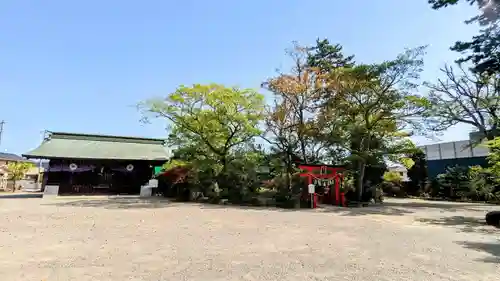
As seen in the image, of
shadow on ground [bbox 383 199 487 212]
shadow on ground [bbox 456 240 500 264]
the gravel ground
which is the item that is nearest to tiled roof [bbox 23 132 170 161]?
the gravel ground

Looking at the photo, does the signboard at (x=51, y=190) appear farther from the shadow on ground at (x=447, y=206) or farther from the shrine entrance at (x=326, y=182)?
the shadow on ground at (x=447, y=206)

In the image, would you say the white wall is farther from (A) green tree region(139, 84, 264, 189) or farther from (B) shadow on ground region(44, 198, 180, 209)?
(B) shadow on ground region(44, 198, 180, 209)

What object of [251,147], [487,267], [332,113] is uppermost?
[332,113]

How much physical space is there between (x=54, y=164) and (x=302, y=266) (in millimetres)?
20952

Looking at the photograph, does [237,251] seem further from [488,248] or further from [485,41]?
[485,41]

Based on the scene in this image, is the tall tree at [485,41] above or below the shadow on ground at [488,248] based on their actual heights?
above

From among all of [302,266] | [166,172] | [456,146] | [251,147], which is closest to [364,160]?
[251,147]

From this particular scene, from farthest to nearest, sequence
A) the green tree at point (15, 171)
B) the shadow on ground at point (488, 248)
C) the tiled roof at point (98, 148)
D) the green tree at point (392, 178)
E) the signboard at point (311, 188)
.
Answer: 1. the green tree at point (15, 171)
2. the green tree at point (392, 178)
3. the tiled roof at point (98, 148)
4. the signboard at point (311, 188)
5. the shadow on ground at point (488, 248)

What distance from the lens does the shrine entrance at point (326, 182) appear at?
51.7 feet

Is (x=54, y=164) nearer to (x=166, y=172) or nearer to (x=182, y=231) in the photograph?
(x=166, y=172)

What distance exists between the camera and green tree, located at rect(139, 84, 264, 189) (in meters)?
16.2

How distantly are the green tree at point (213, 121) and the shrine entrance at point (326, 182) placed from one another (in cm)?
369

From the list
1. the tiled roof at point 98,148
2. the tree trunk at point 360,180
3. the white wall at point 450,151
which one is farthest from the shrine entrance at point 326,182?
the white wall at point 450,151

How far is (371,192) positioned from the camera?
63.5ft
